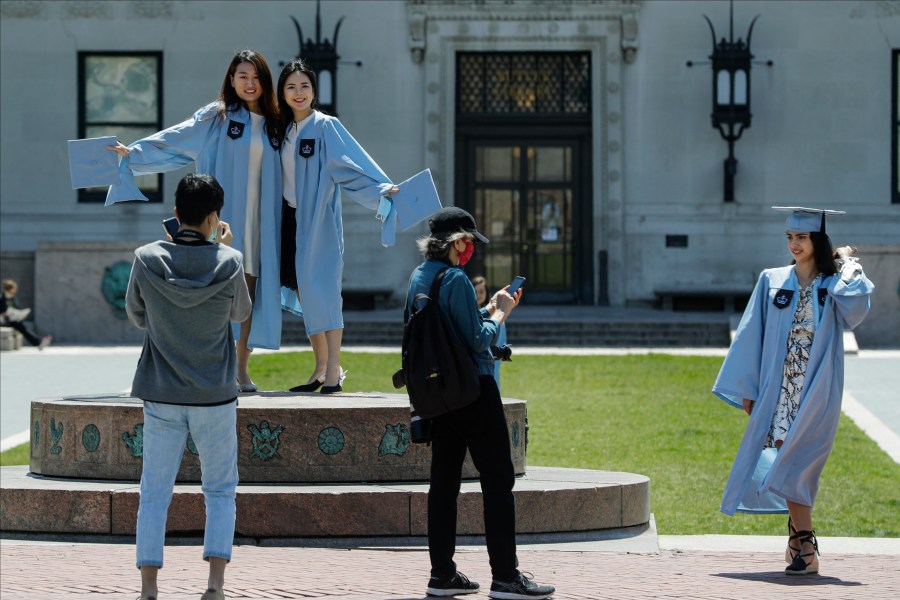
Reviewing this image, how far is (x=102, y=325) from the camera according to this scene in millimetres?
24203

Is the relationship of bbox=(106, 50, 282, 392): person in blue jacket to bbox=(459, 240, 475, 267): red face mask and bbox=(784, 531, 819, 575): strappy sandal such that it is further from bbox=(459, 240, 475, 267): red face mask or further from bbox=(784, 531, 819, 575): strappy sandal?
bbox=(784, 531, 819, 575): strappy sandal

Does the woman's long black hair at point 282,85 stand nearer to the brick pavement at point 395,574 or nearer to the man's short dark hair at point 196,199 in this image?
the brick pavement at point 395,574

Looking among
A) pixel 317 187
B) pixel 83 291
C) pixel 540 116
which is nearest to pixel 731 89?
pixel 540 116

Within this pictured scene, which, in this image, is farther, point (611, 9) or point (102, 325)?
point (611, 9)

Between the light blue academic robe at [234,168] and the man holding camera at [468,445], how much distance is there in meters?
2.97

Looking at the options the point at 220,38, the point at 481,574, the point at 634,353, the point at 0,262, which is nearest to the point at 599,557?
the point at 481,574

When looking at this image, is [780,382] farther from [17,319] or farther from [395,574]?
[17,319]

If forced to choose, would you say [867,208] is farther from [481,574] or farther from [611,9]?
[481,574]

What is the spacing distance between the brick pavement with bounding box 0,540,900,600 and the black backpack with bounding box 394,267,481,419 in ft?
3.00

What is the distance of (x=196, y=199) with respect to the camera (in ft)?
22.2

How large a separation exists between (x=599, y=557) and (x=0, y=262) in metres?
18.8

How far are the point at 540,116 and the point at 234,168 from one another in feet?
59.7

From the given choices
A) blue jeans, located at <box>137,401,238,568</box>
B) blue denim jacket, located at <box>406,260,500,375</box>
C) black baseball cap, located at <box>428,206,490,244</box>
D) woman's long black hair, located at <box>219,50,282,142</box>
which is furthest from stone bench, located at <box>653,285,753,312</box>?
blue jeans, located at <box>137,401,238,568</box>

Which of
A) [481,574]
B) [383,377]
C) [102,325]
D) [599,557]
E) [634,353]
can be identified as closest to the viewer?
[481,574]
